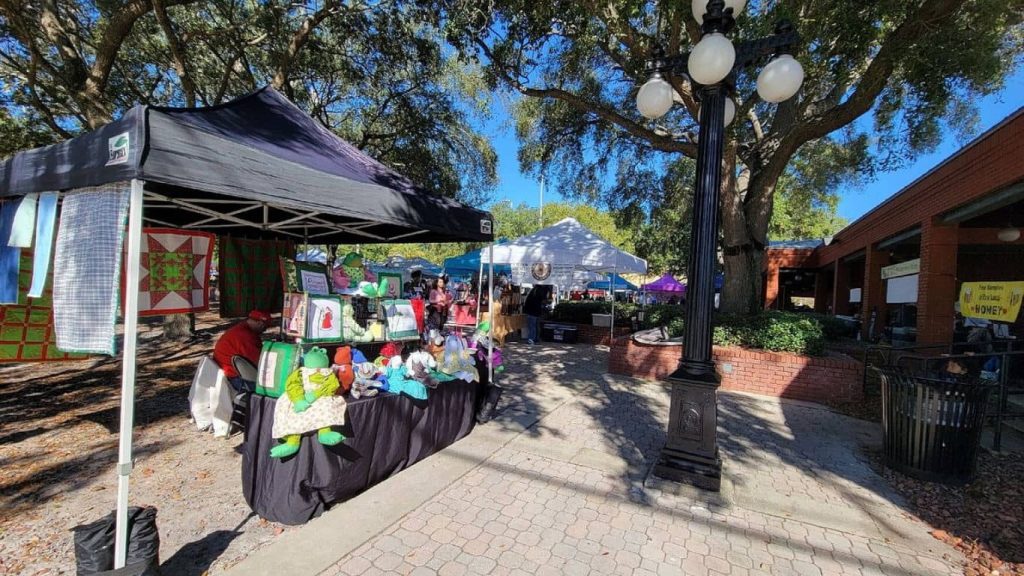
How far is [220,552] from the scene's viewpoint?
268 centimetres

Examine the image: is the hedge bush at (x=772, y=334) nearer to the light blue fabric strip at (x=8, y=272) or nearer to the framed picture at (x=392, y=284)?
the framed picture at (x=392, y=284)

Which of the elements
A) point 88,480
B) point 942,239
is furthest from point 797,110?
point 88,480

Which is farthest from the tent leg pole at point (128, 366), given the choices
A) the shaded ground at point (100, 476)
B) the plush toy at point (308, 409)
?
the plush toy at point (308, 409)

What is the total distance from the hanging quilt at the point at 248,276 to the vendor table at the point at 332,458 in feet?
10.0

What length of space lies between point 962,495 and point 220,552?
5.80m

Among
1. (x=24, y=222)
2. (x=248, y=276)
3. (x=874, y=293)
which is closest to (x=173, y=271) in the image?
(x=248, y=276)

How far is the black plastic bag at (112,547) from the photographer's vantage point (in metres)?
2.11

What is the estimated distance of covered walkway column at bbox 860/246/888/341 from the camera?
12.7m

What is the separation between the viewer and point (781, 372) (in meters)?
6.74

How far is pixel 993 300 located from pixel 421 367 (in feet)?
24.2

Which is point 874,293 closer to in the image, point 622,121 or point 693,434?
point 622,121

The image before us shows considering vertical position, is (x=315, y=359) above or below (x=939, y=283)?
below

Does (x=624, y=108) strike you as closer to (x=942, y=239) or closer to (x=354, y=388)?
(x=942, y=239)

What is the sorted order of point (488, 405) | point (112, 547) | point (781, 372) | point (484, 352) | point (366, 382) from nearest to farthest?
1. point (112, 547)
2. point (366, 382)
3. point (488, 405)
4. point (484, 352)
5. point (781, 372)
